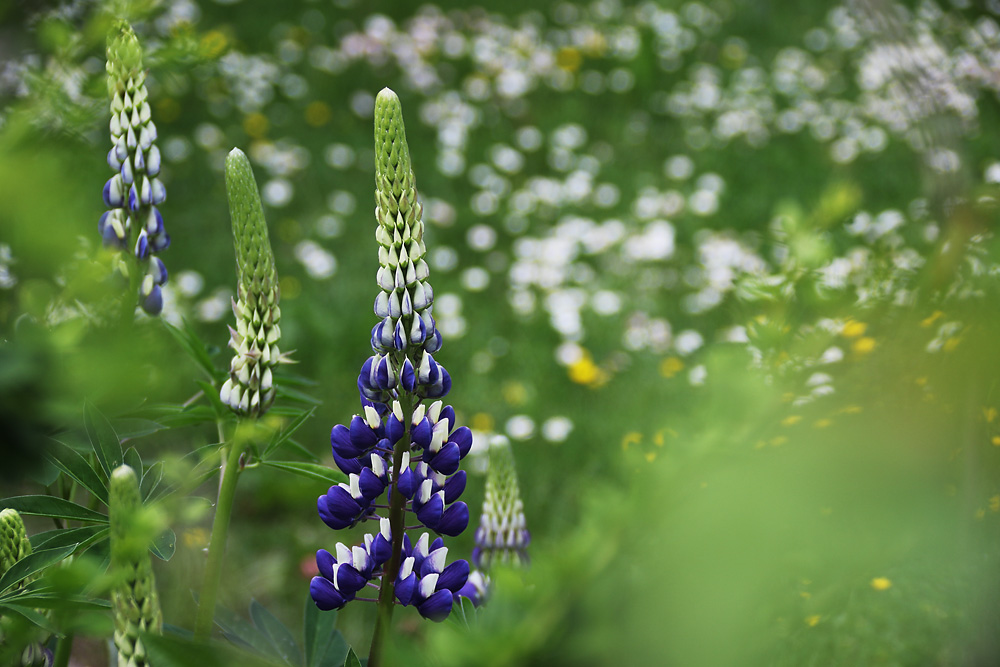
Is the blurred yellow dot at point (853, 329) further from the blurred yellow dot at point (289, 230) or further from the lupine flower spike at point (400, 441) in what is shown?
the blurred yellow dot at point (289, 230)

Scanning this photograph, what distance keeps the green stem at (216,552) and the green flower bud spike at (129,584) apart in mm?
86

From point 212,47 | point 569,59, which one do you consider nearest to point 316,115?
point 569,59

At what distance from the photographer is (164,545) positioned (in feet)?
2.89

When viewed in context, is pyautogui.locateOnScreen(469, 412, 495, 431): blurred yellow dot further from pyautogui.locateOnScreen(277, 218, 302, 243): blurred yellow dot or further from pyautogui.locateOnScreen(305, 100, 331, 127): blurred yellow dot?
pyautogui.locateOnScreen(305, 100, 331, 127): blurred yellow dot

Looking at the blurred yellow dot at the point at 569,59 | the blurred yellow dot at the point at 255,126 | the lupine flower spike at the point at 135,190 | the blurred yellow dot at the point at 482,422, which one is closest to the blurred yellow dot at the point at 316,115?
the blurred yellow dot at the point at 255,126

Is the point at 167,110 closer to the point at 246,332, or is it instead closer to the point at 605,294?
the point at 605,294

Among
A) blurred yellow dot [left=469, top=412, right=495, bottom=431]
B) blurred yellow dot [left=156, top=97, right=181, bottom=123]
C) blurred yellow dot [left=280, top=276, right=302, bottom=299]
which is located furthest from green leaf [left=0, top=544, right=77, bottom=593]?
blurred yellow dot [left=156, top=97, right=181, bottom=123]

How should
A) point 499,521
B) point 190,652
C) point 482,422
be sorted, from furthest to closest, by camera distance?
→ point 482,422, point 499,521, point 190,652

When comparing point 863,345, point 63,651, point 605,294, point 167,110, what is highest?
point 863,345

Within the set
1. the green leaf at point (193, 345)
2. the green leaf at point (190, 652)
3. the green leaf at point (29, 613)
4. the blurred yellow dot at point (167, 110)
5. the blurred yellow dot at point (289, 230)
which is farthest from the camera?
the blurred yellow dot at point (167, 110)

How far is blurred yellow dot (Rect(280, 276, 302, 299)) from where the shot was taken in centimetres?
356

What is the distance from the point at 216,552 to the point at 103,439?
0.65ft

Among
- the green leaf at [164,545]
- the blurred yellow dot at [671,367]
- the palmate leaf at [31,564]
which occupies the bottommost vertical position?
the blurred yellow dot at [671,367]

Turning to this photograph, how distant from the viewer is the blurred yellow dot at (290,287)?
3.56 metres
